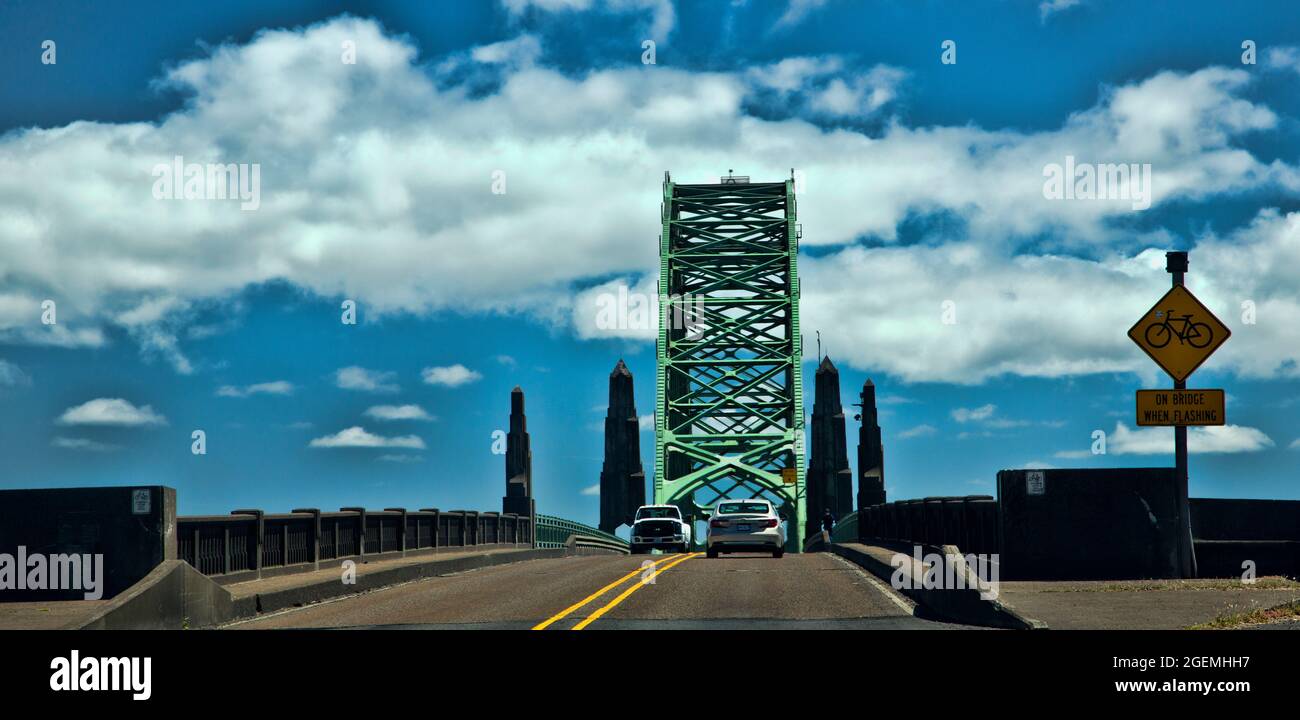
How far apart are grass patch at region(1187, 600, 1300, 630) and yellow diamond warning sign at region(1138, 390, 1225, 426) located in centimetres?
718

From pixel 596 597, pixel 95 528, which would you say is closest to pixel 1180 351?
pixel 596 597

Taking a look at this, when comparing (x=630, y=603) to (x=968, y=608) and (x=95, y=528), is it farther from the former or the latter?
(x=95, y=528)

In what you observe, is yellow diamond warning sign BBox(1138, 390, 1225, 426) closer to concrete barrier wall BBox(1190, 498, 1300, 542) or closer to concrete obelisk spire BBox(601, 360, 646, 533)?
concrete barrier wall BBox(1190, 498, 1300, 542)

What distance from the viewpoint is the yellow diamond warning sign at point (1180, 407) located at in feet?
68.5

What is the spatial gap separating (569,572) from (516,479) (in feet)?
83.6

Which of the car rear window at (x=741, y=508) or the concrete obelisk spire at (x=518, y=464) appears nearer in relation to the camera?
the car rear window at (x=741, y=508)

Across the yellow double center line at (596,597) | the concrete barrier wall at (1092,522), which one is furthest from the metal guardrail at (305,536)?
the concrete barrier wall at (1092,522)

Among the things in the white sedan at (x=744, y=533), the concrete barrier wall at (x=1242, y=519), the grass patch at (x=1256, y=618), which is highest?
the concrete barrier wall at (x=1242, y=519)

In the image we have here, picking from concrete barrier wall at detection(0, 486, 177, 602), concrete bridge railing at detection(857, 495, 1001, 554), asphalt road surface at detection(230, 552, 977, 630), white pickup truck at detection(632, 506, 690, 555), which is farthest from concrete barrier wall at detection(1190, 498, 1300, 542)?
white pickup truck at detection(632, 506, 690, 555)

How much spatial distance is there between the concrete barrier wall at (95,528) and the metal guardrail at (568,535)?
35.9m

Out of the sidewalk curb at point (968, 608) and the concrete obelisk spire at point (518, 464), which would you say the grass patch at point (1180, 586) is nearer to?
the sidewalk curb at point (968, 608)

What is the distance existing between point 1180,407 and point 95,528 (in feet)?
54.3
